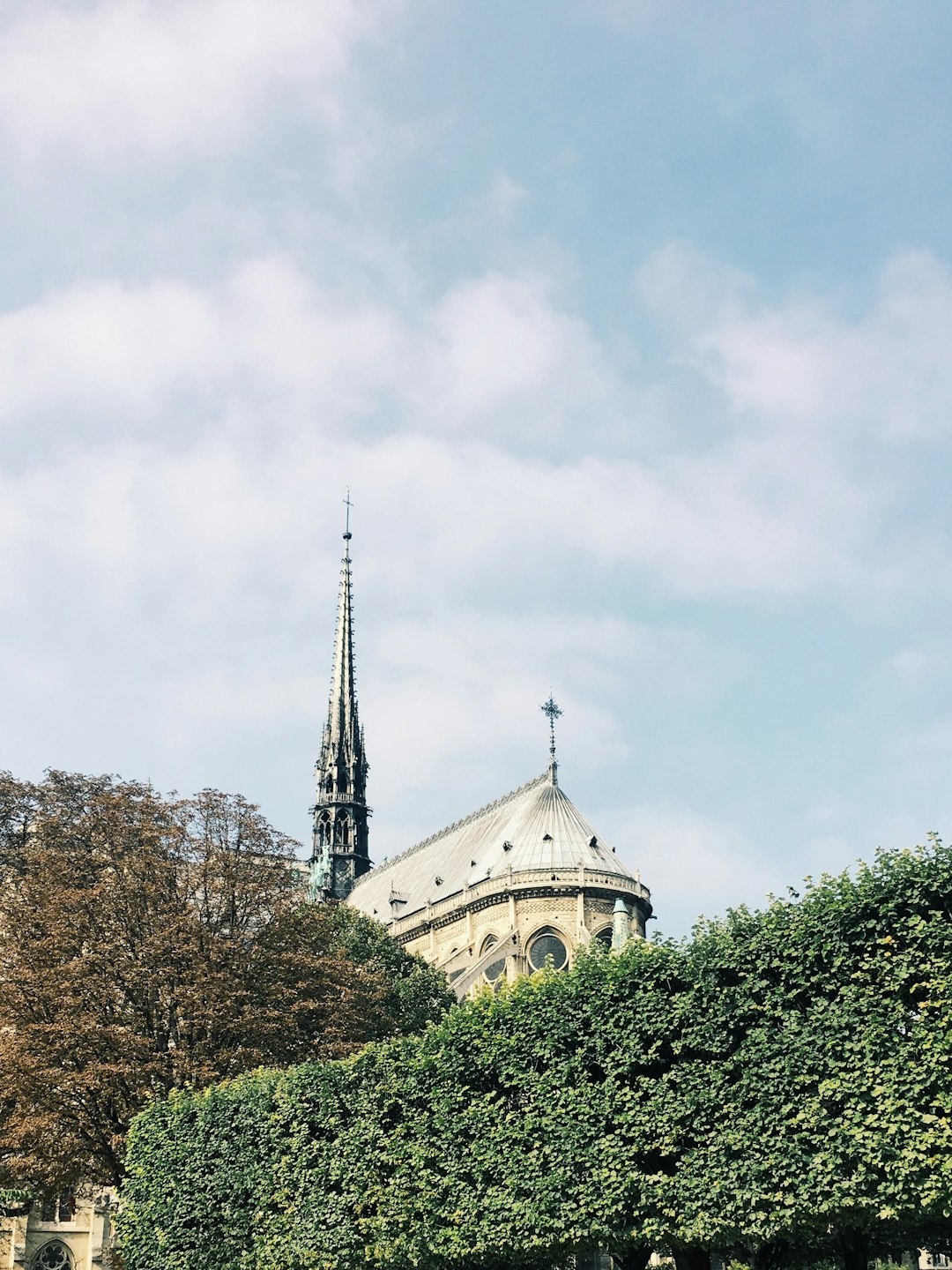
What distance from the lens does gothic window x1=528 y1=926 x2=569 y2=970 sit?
7494cm

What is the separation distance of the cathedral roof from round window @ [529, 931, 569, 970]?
3.69m

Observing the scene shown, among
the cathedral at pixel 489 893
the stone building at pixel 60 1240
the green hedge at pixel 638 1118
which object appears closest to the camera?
the green hedge at pixel 638 1118

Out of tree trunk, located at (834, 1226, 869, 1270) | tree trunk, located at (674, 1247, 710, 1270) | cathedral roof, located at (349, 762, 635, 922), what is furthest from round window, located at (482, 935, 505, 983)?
tree trunk, located at (674, 1247, 710, 1270)

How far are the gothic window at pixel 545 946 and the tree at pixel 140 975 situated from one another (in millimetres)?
34523

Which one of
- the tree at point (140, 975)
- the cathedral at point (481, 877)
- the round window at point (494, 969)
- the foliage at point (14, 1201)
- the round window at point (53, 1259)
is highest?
the cathedral at point (481, 877)

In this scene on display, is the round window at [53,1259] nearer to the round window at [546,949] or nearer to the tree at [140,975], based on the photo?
the tree at [140,975]

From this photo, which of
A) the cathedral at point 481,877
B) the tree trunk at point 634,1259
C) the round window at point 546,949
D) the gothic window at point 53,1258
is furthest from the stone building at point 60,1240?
the tree trunk at point 634,1259

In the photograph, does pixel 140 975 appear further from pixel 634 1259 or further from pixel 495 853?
pixel 495 853

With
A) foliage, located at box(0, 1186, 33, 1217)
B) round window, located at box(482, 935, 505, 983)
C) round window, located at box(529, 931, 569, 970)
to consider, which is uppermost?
round window, located at box(529, 931, 569, 970)

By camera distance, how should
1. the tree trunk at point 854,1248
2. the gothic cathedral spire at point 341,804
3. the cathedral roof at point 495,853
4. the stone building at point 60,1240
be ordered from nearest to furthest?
the tree trunk at point 854,1248 < the stone building at point 60,1240 < the cathedral roof at point 495,853 < the gothic cathedral spire at point 341,804

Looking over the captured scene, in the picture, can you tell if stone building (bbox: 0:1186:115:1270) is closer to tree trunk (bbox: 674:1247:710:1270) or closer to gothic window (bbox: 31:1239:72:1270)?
gothic window (bbox: 31:1239:72:1270)

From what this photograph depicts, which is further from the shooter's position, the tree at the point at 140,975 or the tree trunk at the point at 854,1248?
the tree at the point at 140,975

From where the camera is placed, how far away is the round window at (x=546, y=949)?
74750 millimetres

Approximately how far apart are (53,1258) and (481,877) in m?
34.8
